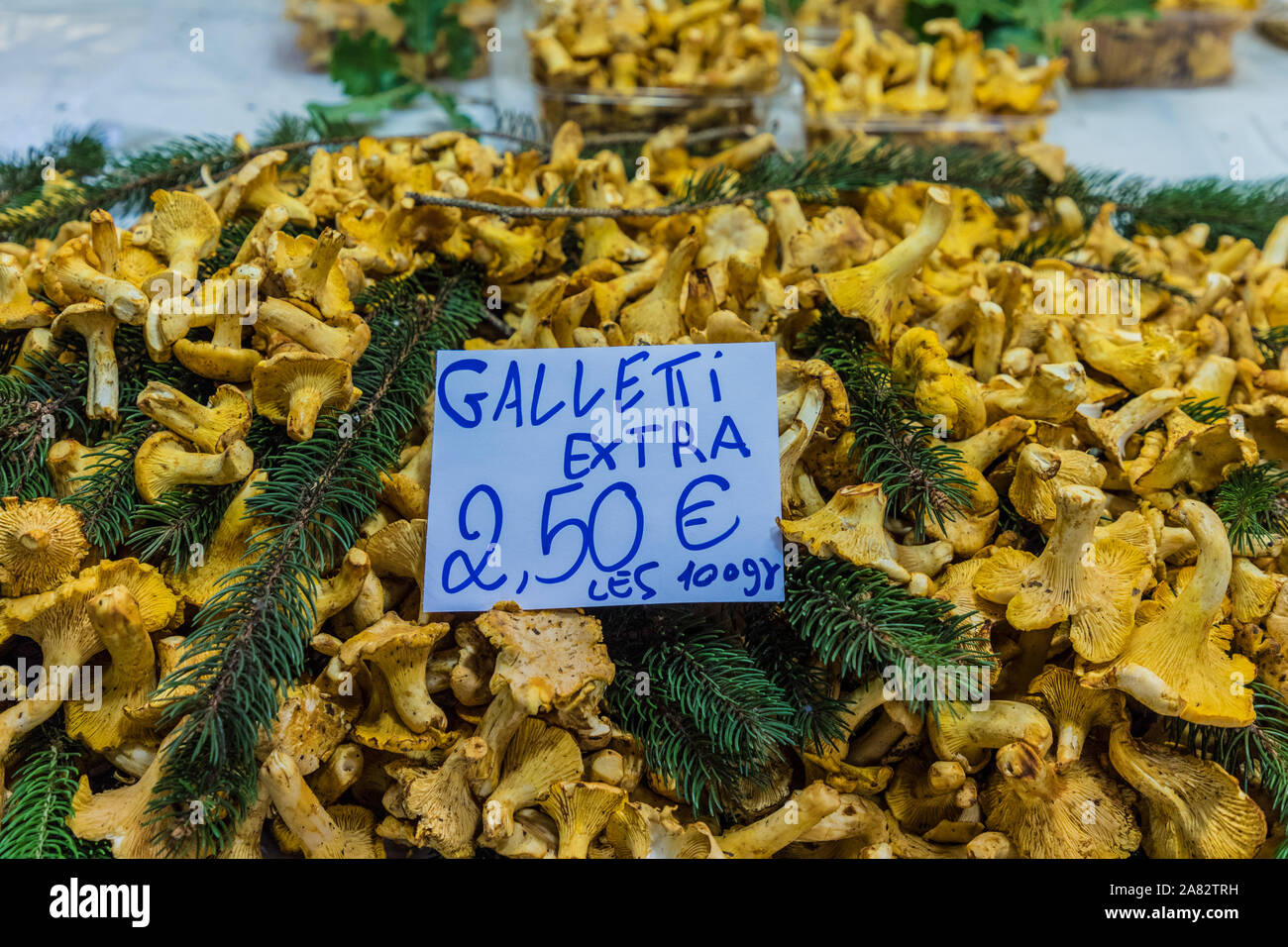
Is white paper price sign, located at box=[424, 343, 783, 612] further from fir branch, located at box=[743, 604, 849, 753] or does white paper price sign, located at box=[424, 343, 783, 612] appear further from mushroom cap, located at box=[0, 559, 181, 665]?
mushroom cap, located at box=[0, 559, 181, 665]

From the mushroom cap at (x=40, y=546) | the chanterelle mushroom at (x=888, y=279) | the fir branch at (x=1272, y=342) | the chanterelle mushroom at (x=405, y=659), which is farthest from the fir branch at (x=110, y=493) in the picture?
the fir branch at (x=1272, y=342)

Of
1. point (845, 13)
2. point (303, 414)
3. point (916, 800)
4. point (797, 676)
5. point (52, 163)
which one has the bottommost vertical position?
point (916, 800)

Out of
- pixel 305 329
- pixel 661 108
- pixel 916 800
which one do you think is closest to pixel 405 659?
pixel 305 329

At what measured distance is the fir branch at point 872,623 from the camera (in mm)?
678

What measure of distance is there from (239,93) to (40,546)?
1.49 meters

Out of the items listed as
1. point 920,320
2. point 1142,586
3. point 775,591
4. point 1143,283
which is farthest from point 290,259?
point 1143,283

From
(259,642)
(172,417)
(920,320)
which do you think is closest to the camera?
(259,642)

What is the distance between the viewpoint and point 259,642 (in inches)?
25.6

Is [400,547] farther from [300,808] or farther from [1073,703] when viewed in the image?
[1073,703]

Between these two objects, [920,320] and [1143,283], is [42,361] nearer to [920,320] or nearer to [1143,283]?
[920,320]

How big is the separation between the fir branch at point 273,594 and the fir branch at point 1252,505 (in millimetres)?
770

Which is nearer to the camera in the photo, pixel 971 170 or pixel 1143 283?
pixel 1143 283

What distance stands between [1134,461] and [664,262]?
529mm

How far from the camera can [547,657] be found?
2.30 ft
